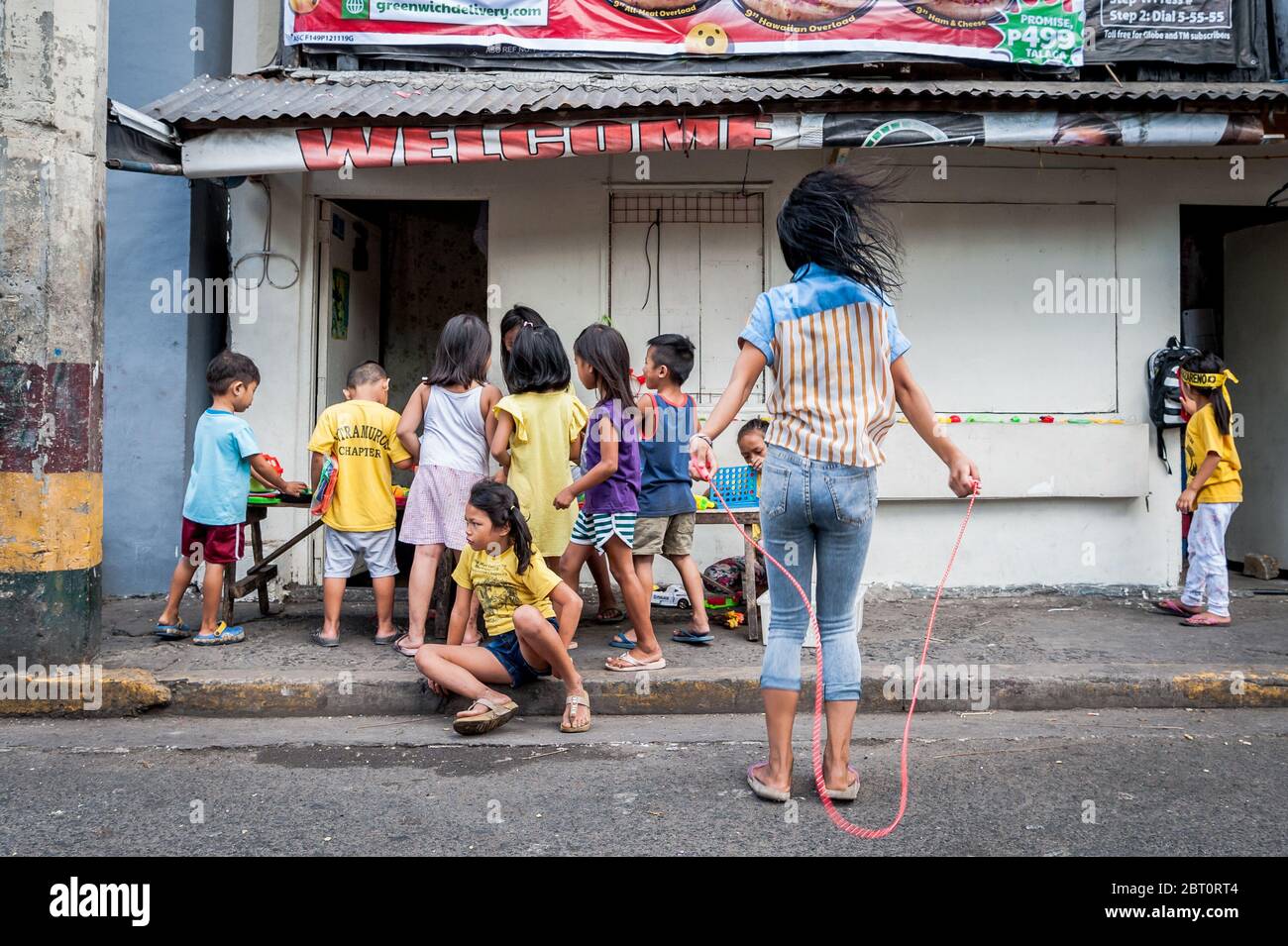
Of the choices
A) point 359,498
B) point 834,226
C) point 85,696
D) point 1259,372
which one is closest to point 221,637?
point 85,696

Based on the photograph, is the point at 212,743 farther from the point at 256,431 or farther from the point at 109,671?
the point at 256,431

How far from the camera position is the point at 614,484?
16.7 feet

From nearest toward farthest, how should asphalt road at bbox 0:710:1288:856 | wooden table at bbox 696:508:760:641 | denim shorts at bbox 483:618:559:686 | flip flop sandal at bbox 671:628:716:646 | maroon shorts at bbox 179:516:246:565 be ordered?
1. asphalt road at bbox 0:710:1288:856
2. denim shorts at bbox 483:618:559:686
3. maroon shorts at bbox 179:516:246:565
4. flip flop sandal at bbox 671:628:716:646
5. wooden table at bbox 696:508:760:641

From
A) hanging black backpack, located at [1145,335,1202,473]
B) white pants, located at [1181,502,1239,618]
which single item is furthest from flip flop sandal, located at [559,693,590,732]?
hanging black backpack, located at [1145,335,1202,473]

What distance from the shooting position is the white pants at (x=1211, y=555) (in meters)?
6.27

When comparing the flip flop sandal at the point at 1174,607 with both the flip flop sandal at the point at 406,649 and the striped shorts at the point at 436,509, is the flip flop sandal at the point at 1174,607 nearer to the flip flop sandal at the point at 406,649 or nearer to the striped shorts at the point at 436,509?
the striped shorts at the point at 436,509

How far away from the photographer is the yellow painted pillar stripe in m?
4.74

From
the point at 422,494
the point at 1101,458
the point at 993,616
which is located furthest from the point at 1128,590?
the point at 422,494

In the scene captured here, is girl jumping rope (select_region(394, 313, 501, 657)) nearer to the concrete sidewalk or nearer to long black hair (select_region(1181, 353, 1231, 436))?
the concrete sidewalk

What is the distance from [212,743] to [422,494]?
1.69m

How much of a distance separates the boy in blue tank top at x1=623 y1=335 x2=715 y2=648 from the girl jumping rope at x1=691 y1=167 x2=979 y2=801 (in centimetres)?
182

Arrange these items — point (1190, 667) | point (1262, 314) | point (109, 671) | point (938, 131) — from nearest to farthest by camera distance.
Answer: point (109, 671), point (1190, 667), point (938, 131), point (1262, 314)

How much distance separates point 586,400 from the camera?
24.0 feet
